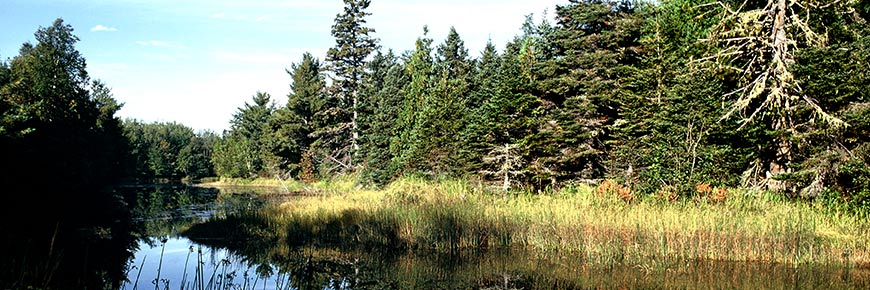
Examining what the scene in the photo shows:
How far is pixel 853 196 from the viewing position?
11820 mm

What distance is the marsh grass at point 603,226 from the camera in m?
10.6

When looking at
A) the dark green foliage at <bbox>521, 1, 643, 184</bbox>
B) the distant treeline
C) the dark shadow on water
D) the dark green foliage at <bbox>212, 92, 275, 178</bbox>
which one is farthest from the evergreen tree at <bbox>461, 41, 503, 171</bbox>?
the dark green foliage at <bbox>212, 92, 275, 178</bbox>

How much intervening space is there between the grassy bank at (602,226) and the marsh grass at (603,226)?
0.02m

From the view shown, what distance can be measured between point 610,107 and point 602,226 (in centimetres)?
1073

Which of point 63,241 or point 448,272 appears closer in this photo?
point 448,272

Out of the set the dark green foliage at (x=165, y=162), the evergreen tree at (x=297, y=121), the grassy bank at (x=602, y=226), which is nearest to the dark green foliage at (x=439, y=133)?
the grassy bank at (x=602, y=226)

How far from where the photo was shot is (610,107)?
21.7m

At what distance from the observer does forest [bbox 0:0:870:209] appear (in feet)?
43.8

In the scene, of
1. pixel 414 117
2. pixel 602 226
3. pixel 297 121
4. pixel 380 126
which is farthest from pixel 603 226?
pixel 297 121

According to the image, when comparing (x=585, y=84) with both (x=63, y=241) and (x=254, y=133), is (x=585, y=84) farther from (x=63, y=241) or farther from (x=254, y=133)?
(x=254, y=133)

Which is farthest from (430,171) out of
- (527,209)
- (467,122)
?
(527,209)

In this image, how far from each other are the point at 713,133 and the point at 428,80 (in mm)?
21249

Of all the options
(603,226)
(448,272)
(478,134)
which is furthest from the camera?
(478,134)

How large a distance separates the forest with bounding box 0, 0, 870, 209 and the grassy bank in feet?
5.38
